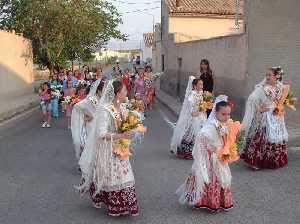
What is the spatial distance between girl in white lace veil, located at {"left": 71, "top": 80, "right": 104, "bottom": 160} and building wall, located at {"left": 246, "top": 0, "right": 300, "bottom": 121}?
641 cm

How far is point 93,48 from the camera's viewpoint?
32.5m

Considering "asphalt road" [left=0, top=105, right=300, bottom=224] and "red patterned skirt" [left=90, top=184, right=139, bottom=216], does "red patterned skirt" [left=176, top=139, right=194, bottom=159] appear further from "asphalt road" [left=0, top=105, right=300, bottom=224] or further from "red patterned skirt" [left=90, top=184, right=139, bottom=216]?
"red patterned skirt" [left=90, top=184, right=139, bottom=216]

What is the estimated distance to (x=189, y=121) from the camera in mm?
9891

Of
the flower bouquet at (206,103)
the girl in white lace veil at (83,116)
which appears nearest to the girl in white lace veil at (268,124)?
the flower bouquet at (206,103)

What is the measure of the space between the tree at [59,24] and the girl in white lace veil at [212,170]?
72.9 feet

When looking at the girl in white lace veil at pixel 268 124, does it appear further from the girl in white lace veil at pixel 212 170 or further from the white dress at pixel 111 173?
the white dress at pixel 111 173

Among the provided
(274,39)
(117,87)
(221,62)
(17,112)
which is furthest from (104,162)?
(17,112)

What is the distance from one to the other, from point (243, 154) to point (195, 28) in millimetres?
25193

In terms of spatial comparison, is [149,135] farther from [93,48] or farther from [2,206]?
[93,48]

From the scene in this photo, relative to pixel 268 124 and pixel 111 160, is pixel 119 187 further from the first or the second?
pixel 268 124

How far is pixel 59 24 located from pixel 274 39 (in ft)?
53.8

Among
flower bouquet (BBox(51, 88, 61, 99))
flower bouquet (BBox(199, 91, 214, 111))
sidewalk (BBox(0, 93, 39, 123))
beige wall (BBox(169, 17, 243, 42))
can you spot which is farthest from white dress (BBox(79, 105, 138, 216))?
beige wall (BBox(169, 17, 243, 42))

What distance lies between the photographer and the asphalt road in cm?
616

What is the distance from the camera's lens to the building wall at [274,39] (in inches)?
540
